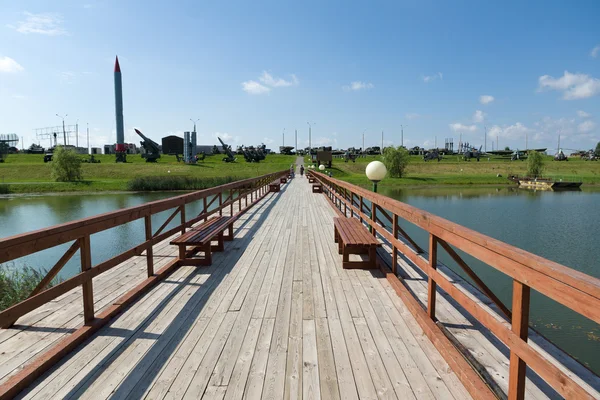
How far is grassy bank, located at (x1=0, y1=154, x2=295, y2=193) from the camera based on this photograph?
39.9 metres

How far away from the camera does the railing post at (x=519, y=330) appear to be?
1684mm

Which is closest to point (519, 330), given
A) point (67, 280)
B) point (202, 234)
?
point (67, 280)

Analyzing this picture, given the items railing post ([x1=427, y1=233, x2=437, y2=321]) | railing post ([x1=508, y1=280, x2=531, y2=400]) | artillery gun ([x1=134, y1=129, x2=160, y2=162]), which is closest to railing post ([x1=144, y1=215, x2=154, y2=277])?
railing post ([x1=427, y1=233, x2=437, y2=321])

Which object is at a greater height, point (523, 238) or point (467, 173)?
point (467, 173)

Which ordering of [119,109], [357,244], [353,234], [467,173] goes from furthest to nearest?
[119,109] → [467,173] → [353,234] → [357,244]

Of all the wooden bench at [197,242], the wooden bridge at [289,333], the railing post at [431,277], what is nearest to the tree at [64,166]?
the wooden bench at [197,242]

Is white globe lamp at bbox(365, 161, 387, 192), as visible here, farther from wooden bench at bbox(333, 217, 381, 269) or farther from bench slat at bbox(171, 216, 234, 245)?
bench slat at bbox(171, 216, 234, 245)

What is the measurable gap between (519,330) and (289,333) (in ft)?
6.09

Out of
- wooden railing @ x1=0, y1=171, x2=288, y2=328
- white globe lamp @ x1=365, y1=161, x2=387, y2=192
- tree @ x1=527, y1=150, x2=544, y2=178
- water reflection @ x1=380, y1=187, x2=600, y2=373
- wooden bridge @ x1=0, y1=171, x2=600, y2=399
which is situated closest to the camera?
wooden bridge @ x1=0, y1=171, x2=600, y2=399

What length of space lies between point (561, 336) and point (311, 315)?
5728 millimetres

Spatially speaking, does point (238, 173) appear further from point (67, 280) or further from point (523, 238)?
point (67, 280)

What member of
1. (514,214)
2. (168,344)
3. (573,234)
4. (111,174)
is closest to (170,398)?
(168,344)

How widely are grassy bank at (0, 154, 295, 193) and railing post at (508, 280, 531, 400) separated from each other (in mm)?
38692

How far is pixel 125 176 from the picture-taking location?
5412 centimetres
